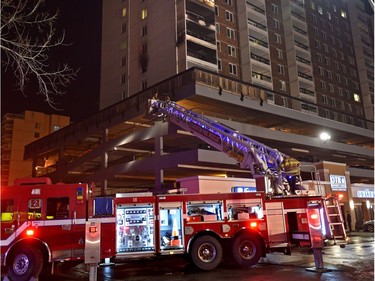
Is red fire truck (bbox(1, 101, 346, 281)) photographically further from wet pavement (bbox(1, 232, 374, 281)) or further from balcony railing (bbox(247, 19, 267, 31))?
balcony railing (bbox(247, 19, 267, 31))

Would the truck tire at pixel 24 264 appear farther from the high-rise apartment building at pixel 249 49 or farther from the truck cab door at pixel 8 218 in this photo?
the high-rise apartment building at pixel 249 49

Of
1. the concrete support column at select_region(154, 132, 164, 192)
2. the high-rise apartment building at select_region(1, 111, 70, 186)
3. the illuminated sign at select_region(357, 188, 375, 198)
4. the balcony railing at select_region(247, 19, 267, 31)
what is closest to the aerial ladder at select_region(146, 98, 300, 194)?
the concrete support column at select_region(154, 132, 164, 192)

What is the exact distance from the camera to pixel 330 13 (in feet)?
215

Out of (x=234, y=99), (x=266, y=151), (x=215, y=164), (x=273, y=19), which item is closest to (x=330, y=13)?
(x=273, y=19)

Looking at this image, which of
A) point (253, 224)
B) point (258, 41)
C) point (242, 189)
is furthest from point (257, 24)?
point (253, 224)

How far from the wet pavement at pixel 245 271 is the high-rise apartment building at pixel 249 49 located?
88.8ft

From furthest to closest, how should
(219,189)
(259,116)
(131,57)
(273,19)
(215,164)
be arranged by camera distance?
(273,19), (131,57), (259,116), (215,164), (219,189)

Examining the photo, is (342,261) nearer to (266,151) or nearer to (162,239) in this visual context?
(266,151)

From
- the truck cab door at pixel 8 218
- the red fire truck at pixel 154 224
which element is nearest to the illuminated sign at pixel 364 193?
the red fire truck at pixel 154 224

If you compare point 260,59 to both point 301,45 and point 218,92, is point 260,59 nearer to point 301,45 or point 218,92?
point 301,45

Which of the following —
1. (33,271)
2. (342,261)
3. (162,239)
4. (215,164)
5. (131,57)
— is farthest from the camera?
(131,57)

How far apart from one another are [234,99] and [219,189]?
1123 cm

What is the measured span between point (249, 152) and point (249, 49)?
35.2 metres

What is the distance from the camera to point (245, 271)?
11.0 m
